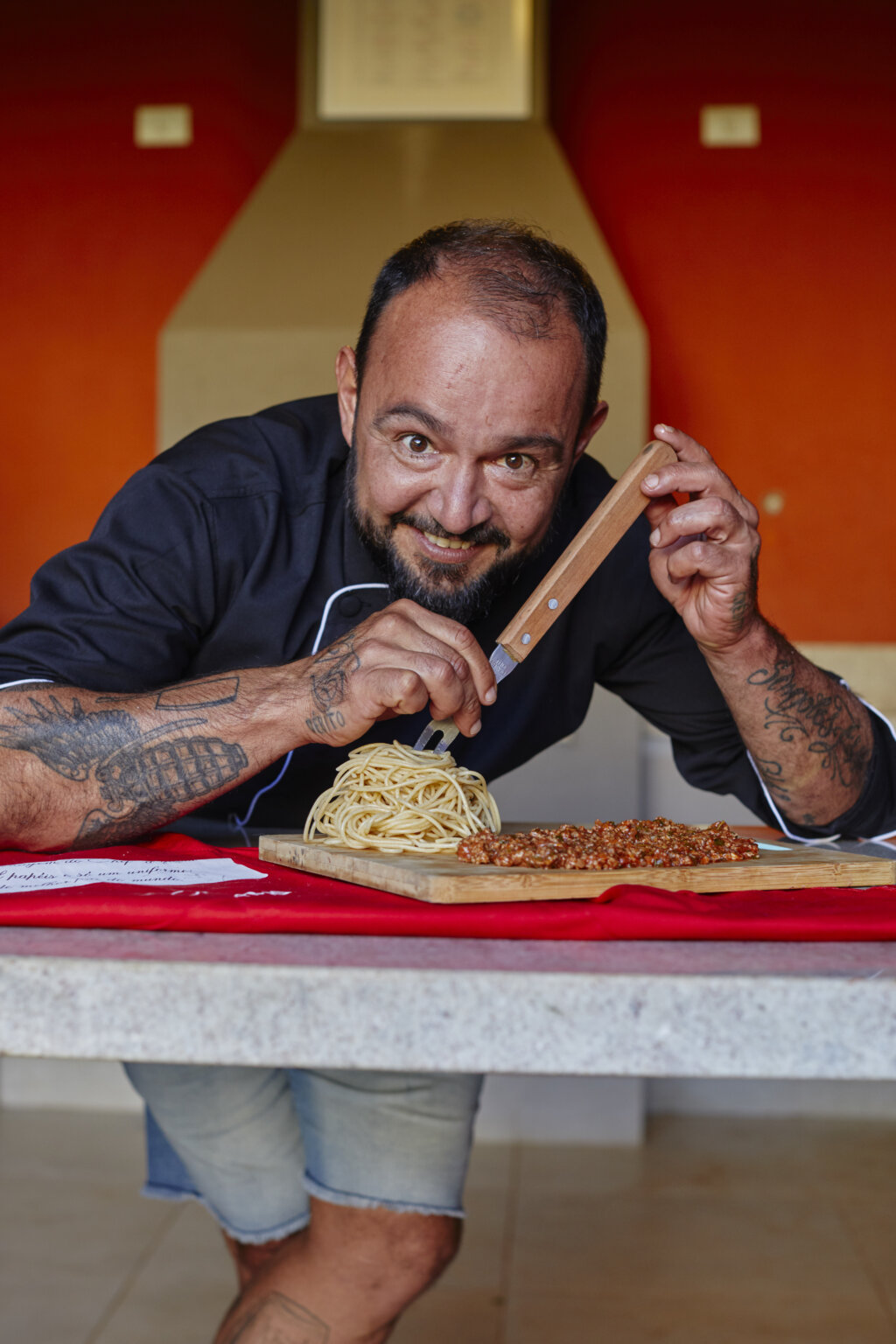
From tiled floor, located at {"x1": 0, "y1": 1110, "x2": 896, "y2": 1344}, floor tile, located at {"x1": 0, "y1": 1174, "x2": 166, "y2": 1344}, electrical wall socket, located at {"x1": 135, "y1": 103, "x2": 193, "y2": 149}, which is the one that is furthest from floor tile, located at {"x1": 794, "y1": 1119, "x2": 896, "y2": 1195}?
electrical wall socket, located at {"x1": 135, "y1": 103, "x2": 193, "y2": 149}

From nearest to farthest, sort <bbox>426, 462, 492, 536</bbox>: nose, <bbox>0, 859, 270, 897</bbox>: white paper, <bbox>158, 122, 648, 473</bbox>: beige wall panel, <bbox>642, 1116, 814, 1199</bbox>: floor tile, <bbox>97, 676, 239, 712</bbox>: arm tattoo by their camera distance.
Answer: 1. <bbox>0, 859, 270, 897</bbox>: white paper
2. <bbox>97, 676, 239, 712</bbox>: arm tattoo
3. <bbox>426, 462, 492, 536</bbox>: nose
4. <bbox>642, 1116, 814, 1199</bbox>: floor tile
5. <bbox>158, 122, 648, 473</bbox>: beige wall panel

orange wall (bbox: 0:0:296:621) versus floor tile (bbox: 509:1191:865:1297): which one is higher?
orange wall (bbox: 0:0:296:621)

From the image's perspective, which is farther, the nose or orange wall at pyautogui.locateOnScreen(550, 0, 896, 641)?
orange wall at pyautogui.locateOnScreen(550, 0, 896, 641)

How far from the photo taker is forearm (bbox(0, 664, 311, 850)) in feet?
3.99

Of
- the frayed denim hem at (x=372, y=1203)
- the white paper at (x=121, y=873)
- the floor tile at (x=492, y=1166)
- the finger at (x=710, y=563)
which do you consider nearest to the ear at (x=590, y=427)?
the finger at (x=710, y=563)

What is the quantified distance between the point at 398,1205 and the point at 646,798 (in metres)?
1.81

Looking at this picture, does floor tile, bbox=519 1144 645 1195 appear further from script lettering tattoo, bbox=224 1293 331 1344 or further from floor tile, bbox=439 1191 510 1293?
script lettering tattoo, bbox=224 1293 331 1344

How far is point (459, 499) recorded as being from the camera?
4.50 feet

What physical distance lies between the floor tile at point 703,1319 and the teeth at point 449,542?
4.49 feet

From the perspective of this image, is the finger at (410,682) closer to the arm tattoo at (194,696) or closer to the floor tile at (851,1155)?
the arm tattoo at (194,696)

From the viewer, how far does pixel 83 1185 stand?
2688 millimetres

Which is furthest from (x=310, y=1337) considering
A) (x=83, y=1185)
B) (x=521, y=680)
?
(x=83, y=1185)

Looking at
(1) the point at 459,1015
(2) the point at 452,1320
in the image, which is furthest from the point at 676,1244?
(1) the point at 459,1015

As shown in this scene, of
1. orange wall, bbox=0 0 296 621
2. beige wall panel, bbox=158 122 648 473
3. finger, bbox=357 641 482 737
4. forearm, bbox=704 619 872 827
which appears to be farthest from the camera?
orange wall, bbox=0 0 296 621
